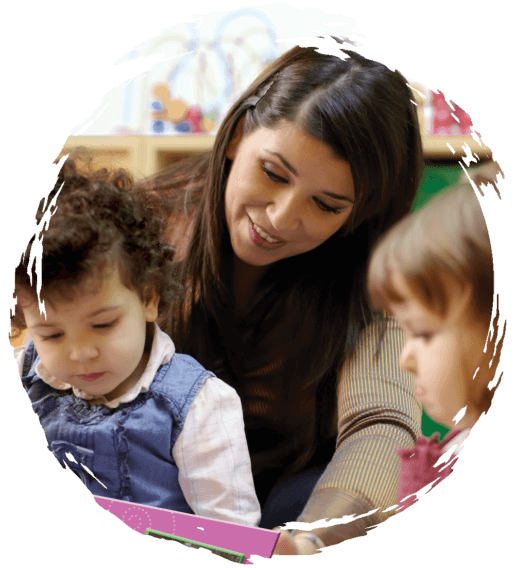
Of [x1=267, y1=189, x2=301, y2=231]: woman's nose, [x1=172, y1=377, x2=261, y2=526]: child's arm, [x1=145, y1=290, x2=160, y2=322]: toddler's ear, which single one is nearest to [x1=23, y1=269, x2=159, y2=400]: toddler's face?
[x1=145, y1=290, x2=160, y2=322]: toddler's ear

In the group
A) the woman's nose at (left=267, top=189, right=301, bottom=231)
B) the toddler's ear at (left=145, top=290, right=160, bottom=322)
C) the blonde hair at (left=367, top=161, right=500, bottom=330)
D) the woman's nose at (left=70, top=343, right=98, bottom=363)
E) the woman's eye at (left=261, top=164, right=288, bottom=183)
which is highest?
the woman's eye at (left=261, top=164, right=288, bottom=183)

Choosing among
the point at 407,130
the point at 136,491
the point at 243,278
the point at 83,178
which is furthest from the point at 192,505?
the point at 407,130

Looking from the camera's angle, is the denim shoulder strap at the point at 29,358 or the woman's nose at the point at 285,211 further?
the denim shoulder strap at the point at 29,358

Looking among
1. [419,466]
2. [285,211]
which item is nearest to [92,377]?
[285,211]

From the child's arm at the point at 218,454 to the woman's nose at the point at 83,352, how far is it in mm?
183

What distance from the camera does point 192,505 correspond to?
1148 millimetres

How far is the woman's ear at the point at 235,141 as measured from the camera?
1.09 m

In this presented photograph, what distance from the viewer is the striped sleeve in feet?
3.69

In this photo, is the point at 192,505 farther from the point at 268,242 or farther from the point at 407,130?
the point at 407,130

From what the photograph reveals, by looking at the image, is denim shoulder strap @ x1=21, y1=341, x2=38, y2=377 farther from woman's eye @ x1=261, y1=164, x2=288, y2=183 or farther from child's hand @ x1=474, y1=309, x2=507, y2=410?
child's hand @ x1=474, y1=309, x2=507, y2=410

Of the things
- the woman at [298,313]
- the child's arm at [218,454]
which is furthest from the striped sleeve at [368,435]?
the child's arm at [218,454]

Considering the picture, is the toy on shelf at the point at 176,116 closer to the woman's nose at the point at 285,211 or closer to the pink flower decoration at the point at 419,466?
the woman's nose at the point at 285,211

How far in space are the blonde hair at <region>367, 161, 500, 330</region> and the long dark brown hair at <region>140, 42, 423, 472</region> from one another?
0.02 meters

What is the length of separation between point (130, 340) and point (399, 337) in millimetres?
446
